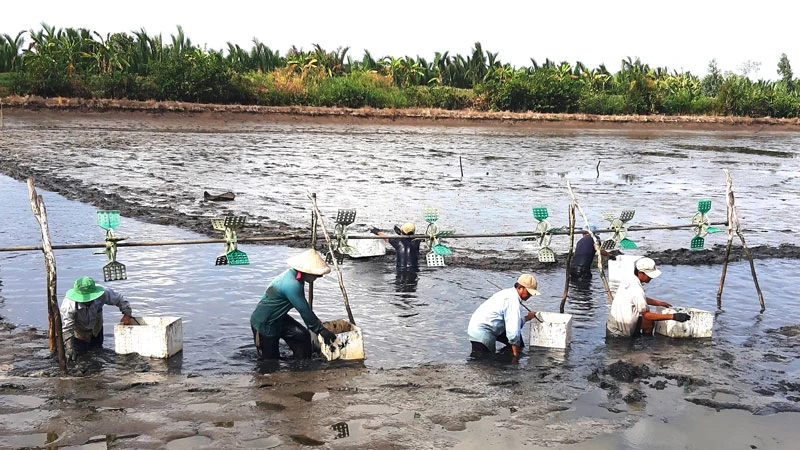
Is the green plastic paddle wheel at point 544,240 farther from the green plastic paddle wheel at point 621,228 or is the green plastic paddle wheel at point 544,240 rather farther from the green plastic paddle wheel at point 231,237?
the green plastic paddle wheel at point 231,237

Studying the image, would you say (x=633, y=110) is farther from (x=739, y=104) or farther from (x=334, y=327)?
(x=334, y=327)

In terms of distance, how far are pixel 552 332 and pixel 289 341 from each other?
284 cm

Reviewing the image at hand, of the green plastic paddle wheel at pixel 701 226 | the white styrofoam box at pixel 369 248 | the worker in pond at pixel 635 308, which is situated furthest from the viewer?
the white styrofoam box at pixel 369 248

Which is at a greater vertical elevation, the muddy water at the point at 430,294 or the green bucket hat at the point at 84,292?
the green bucket hat at the point at 84,292

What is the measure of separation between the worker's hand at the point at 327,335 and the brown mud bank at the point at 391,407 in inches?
11.1

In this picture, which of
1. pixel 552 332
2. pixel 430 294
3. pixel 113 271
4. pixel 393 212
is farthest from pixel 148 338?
pixel 393 212

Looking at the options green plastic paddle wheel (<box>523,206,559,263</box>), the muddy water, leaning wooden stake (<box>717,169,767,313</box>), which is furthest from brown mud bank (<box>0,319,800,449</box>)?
leaning wooden stake (<box>717,169,767,313</box>)

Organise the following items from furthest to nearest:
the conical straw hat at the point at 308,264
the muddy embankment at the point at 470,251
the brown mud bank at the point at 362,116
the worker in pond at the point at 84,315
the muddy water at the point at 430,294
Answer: the brown mud bank at the point at 362,116
the muddy embankment at the point at 470,251
the worker in pond at the point at 84,315
the conical straw hat at the point at 308,264
the muddy water at the point at 430,294

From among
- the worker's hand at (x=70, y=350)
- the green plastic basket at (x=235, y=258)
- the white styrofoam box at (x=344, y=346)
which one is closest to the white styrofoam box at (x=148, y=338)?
the worker's hand at (x=70, y=350)

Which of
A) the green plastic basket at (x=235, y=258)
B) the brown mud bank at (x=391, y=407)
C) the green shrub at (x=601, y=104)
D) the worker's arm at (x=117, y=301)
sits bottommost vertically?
the brown mud bank at (x=391, y=407)

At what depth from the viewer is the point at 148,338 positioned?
8031mm

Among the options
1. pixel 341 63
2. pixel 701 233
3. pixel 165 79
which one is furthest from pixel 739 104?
pixel 701 233

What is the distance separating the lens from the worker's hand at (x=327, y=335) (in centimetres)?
780

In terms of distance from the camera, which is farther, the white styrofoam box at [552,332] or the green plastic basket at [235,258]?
the green plastic basket at [235,258]
